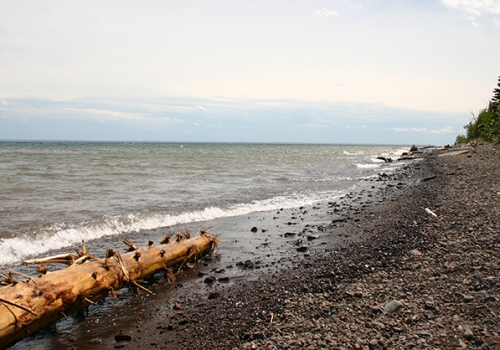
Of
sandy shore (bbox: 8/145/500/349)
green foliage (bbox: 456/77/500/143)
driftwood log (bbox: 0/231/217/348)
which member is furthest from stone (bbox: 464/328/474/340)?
green foliage (bbox: 456/77/500/143)

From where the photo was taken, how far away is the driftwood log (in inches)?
163

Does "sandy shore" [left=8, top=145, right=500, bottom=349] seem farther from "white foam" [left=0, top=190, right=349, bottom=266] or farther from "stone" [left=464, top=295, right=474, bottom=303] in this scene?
"white foam" [left=0, top=190, right=349, bottom=266]

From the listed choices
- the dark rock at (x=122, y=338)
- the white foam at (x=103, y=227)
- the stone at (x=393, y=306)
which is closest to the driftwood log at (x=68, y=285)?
the dark rock at (x=122, y=338)

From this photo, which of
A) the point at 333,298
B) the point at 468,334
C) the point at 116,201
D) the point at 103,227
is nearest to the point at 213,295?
the point at 333,298

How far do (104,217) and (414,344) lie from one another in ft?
30.5

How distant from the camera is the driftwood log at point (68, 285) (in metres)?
4.14

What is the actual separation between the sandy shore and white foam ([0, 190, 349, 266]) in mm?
3254

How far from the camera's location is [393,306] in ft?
14.3

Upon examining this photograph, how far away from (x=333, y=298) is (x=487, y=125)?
3467cm

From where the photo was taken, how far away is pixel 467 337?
3.60 metres

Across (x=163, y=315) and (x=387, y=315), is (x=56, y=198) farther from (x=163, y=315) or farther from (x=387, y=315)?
(x=387, y=315)

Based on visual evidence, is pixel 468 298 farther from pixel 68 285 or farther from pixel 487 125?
pixel 487 125

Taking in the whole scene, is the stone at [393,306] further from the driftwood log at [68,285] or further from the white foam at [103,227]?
the white foam at [103,227]

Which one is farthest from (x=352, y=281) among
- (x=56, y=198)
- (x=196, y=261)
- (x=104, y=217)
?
(x=56, y=198)
